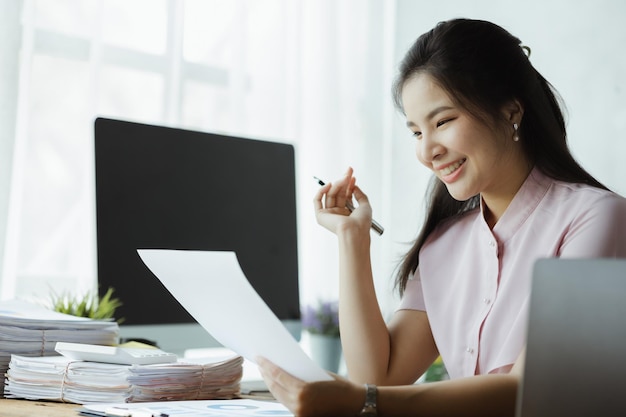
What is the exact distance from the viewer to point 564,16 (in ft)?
9.37

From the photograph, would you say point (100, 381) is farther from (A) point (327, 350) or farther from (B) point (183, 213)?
(A) point (327, 350)

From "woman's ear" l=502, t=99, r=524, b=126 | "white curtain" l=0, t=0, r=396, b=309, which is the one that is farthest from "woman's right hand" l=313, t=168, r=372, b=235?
"white curtain" l=0, t=0, r=396, b=309

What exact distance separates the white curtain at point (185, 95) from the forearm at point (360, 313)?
1087 millimetres

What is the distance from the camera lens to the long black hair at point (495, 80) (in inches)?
51.0

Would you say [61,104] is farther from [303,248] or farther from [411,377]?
[411,377]

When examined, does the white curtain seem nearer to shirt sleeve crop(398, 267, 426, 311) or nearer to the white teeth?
shirt sleeve crop(398, 267, 426, 311)

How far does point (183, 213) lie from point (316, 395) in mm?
810

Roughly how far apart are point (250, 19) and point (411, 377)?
174 centimetres

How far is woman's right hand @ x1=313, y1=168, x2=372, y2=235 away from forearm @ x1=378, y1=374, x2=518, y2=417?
22.4 inches

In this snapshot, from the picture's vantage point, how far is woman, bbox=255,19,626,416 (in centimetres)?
126

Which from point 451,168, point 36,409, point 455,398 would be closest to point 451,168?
point 451,168

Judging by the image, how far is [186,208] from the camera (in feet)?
5.16

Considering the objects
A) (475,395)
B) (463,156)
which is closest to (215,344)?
(463,156)

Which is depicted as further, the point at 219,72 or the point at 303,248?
the point at 303,248
